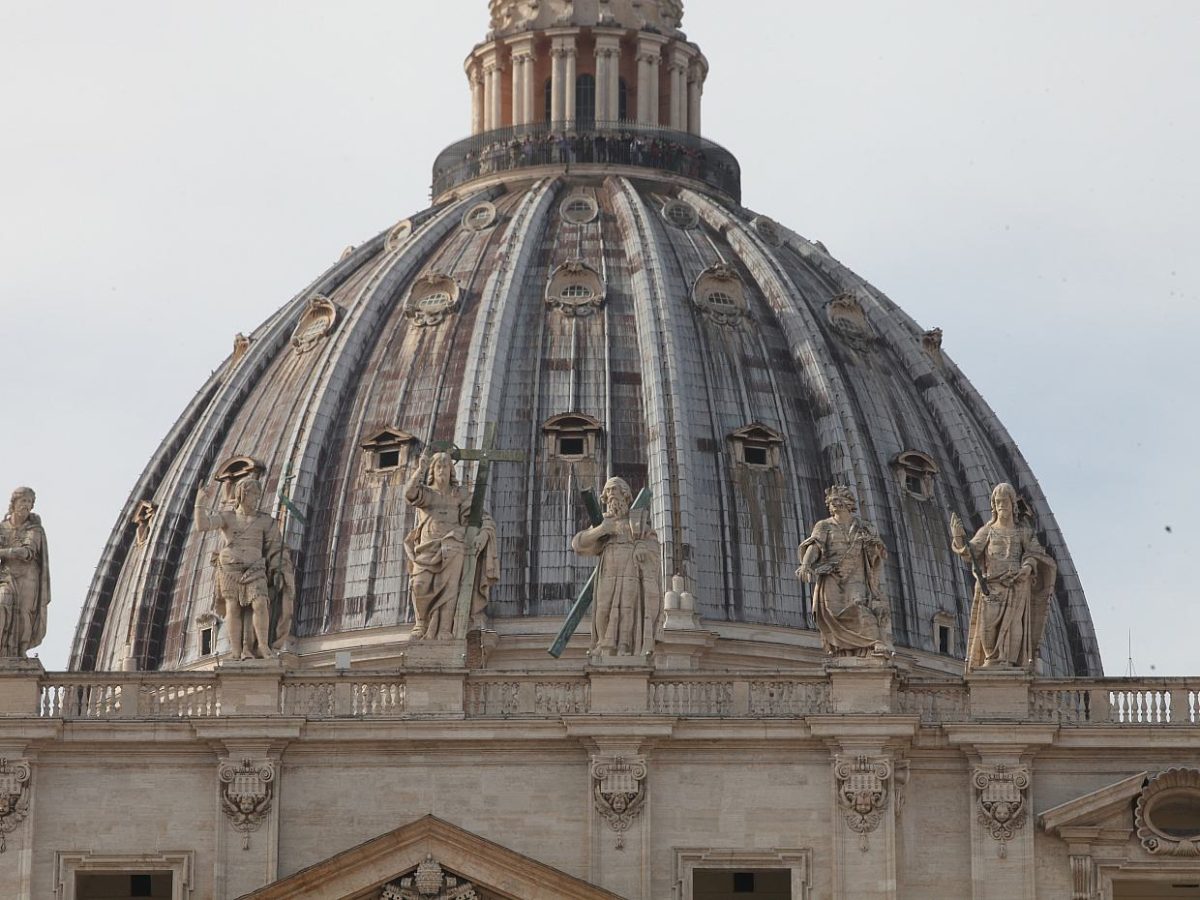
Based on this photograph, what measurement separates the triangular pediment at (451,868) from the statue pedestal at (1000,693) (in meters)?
6.51

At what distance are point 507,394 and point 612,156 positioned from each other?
11.6 meters

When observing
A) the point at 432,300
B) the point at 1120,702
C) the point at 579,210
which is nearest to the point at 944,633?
the point at 432,300

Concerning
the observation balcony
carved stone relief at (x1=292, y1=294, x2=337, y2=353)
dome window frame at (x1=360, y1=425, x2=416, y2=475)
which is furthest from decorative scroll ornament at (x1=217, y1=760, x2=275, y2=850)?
the observation balcony

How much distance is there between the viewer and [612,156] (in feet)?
394

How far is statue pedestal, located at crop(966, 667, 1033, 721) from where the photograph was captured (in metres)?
66.0

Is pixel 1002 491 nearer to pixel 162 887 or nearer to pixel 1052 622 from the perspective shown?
pixel 162 887

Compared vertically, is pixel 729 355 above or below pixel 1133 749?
above

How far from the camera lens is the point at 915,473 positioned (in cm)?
11181

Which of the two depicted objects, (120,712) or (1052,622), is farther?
(1052,622)

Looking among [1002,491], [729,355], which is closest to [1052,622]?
[729,355]

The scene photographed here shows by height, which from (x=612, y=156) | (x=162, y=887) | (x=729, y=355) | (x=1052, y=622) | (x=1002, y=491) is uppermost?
(x=612, y=156)

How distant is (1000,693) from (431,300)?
4970 cm

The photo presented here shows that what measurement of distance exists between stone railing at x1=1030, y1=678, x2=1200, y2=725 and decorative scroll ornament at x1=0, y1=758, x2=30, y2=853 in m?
15.7

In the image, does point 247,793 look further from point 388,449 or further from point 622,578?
point 388,449
